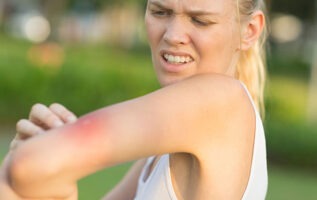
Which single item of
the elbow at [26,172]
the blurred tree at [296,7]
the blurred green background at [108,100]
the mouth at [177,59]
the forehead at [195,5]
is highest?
the forehead at [195,5]

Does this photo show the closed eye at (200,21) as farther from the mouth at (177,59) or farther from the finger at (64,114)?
the finger at (64,114)

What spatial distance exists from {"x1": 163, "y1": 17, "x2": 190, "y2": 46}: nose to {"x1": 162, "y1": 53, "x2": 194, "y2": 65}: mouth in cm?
5

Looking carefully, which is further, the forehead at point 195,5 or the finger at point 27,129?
Result: the forehead at point 195,5

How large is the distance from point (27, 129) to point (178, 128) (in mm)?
326

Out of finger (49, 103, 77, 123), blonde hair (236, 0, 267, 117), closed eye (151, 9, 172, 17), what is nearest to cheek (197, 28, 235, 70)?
closed eye (151, 9, 172, 17)

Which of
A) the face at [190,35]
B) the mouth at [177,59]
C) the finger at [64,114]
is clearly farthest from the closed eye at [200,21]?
the finger at [64,114]

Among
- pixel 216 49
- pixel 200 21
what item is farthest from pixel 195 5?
pixel 216 49

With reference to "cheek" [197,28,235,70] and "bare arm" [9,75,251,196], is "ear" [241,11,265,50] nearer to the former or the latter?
"cheek" [197,28,235,70]

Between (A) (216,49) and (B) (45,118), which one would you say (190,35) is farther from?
(B) (45,118)

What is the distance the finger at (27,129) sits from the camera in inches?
63.2

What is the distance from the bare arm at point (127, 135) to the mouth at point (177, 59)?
0.15 meters

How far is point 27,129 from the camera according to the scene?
1625 millimetres

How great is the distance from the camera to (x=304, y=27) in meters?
36.8

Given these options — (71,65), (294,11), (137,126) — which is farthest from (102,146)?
(294,11)
